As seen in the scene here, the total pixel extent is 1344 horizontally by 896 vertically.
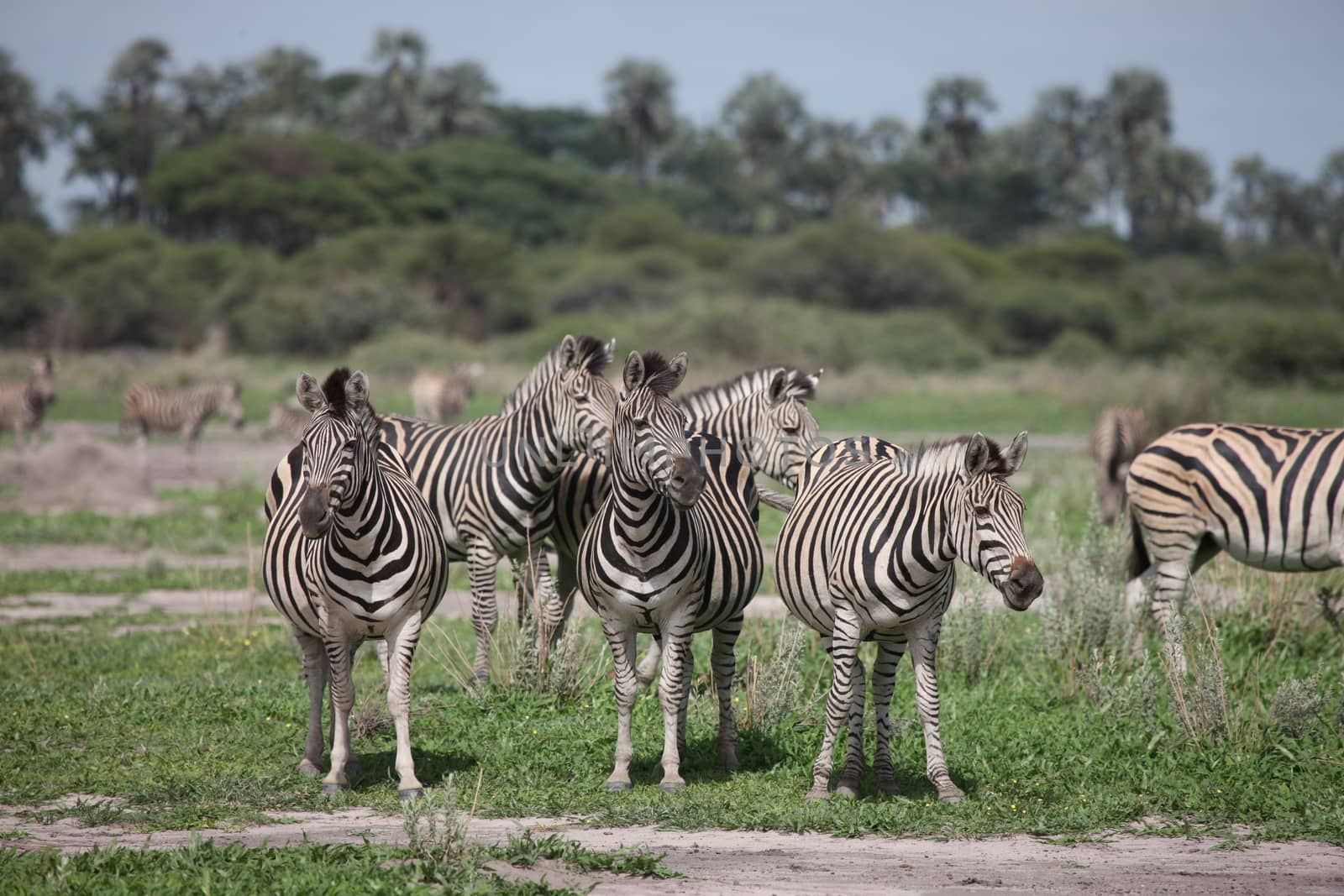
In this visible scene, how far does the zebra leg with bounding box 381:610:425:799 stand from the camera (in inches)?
263

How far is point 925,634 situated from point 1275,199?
352ft

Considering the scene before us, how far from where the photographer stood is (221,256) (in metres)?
57.2

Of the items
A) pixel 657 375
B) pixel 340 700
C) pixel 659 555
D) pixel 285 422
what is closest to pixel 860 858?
pixel 659 555

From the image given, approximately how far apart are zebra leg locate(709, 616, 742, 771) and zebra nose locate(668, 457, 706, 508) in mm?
1200

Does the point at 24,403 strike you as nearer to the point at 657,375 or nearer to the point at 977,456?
the point at 657,375

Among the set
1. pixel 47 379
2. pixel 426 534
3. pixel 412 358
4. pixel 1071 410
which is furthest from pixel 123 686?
pixel 412 358

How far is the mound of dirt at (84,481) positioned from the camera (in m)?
18.3

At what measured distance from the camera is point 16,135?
78.6 meters

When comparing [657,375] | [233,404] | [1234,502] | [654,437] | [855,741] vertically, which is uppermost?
[233,404]

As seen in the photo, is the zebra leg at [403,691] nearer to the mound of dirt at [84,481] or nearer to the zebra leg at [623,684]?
the zebra leg at [623,684]

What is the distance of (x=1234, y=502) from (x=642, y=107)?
86.7 metres

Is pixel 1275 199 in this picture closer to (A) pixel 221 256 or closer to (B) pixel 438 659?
(A) pixel 221 256

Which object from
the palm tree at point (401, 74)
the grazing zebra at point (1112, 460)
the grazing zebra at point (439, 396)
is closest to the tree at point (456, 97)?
the palm tree at point (401, 74)

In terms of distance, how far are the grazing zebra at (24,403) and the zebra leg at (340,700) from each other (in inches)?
720
